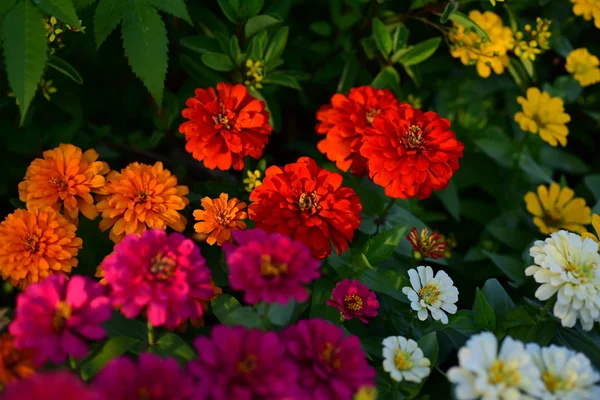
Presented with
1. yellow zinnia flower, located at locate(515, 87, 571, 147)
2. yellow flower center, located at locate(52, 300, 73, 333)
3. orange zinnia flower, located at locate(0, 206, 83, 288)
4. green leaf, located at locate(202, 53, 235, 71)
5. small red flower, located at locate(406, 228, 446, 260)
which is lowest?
small red flower, located at locate(406, 228, 446, 260)

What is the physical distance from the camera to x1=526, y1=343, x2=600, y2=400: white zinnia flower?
0.85 m

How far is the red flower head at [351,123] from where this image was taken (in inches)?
48.2

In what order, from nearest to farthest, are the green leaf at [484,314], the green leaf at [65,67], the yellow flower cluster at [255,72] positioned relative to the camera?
the green leaf at [484,314]
the green leaf at [65,67]
the yellow flower cluster at [255,72]

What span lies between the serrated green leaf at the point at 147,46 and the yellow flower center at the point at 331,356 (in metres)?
0.58

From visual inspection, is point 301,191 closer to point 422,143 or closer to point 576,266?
point 422,143

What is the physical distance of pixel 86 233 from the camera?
3.94 ft

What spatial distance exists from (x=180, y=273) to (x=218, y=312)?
0.18 meters

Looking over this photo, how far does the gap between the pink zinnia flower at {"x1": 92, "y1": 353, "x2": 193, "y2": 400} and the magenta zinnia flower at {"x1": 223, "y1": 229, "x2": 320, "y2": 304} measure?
0.47ft

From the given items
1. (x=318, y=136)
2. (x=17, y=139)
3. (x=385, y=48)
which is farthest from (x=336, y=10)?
(x=17, y=139)

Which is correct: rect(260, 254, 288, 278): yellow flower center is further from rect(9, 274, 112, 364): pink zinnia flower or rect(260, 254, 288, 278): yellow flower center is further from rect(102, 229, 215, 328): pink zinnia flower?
rect(9, 274, 112, 364): pink zinnia flower

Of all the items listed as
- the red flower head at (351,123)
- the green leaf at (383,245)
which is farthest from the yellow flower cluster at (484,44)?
the green leaf at (383,245)

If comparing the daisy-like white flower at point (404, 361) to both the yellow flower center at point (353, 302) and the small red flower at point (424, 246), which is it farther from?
the small red flower at point (424, 246)

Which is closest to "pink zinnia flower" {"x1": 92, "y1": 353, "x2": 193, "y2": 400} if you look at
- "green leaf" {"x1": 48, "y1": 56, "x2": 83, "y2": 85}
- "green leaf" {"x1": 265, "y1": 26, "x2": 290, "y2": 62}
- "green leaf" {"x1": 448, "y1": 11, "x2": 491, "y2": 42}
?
"green leaf" {"x1": 48, "y1": 56, "x2": 83, "y2": 85}

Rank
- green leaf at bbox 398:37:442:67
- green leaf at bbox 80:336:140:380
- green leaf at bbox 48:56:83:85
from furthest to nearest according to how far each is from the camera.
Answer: green leaf at bbox 398:37:442:67
green leaf at bbox 48:56:83:85
green leaf at bbox 80:336:140:380
